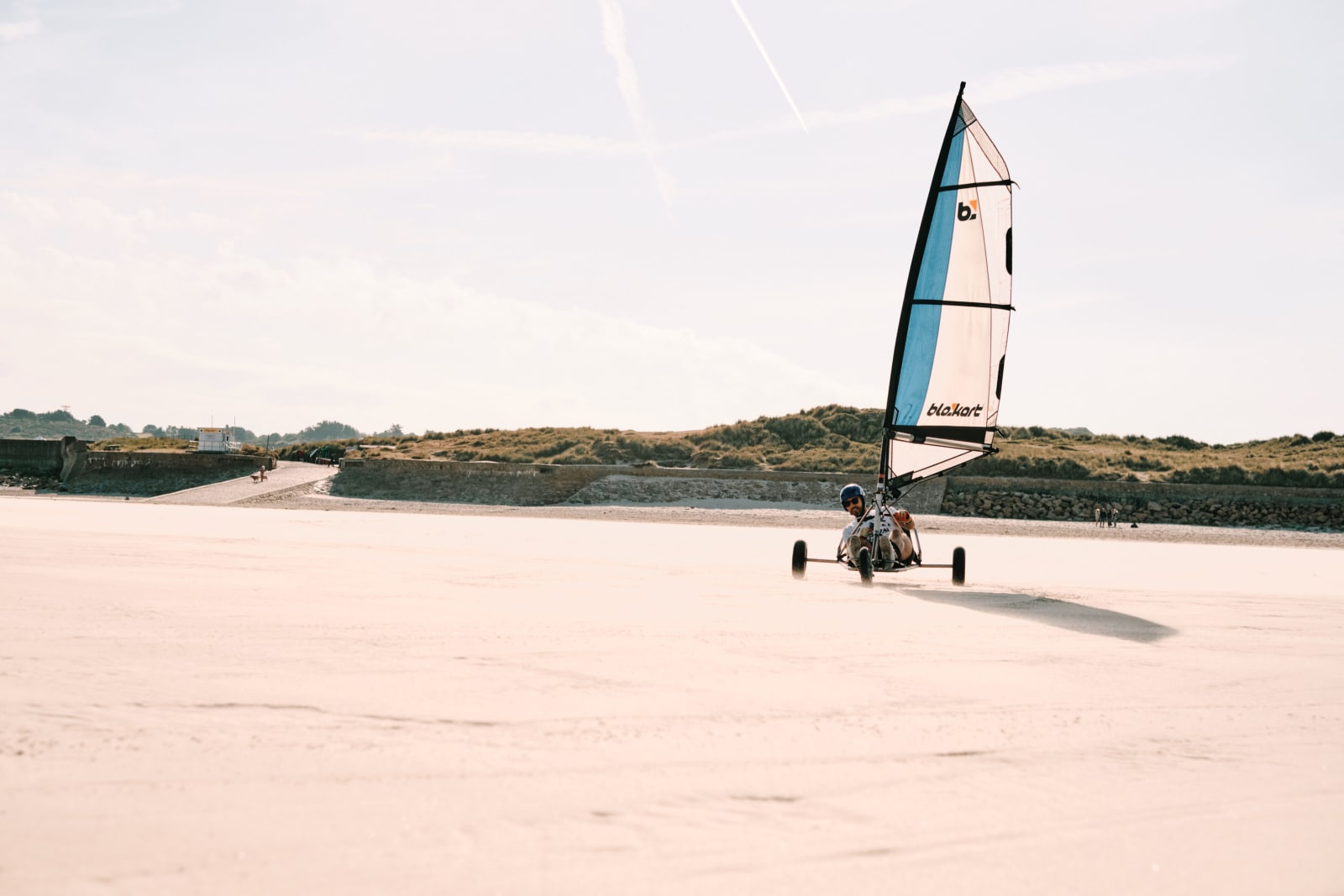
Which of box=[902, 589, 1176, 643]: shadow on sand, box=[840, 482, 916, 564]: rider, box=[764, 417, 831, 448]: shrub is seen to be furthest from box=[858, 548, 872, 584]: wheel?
box=[764, 417, 831, 448]: shrub

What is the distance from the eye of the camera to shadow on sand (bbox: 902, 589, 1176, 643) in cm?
916

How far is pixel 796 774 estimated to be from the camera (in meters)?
4.35

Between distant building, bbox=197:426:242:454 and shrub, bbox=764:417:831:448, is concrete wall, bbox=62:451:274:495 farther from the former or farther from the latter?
shrub, bbox=764:417:831:448

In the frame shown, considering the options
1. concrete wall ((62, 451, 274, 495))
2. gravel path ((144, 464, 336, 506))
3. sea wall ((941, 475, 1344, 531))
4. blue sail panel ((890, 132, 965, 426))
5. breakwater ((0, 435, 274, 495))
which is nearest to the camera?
blue sail panel ((890, 132, 965, 426))

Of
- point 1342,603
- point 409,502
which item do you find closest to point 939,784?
point 1342,603

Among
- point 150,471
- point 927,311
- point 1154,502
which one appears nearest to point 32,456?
point 150,471

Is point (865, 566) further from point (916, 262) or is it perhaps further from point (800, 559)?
point (916, 262)

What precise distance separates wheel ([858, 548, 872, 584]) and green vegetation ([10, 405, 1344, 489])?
32489mm

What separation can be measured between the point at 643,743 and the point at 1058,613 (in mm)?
7172

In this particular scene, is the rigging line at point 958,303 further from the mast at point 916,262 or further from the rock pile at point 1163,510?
the rock pile at point 1163,510

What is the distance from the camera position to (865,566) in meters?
13.3

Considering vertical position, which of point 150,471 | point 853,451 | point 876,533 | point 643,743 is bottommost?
point 643,743

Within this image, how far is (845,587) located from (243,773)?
9.35m

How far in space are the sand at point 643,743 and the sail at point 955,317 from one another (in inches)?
193
